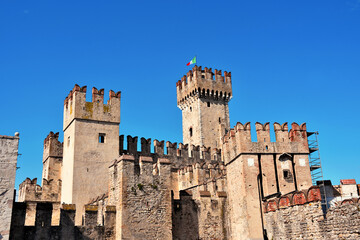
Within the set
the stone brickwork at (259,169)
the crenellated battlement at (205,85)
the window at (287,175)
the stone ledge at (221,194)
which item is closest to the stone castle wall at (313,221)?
the stone brickwork at (259,169)

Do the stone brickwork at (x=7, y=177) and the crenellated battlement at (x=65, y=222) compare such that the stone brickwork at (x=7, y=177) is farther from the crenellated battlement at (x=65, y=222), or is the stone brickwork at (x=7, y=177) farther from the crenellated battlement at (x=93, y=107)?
the crenellated battlement at (x=93, y=107)

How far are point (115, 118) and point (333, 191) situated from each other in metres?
15.3

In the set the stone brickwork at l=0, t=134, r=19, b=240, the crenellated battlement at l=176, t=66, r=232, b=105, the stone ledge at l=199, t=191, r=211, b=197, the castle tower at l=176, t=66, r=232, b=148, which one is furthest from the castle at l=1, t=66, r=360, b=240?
the crenellated battlement at l=176, t=66, r=232, b=105

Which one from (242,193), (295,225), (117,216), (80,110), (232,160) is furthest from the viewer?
(80,110)

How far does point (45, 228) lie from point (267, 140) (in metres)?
12.3

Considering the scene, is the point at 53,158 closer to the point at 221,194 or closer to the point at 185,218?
the point at 185,218

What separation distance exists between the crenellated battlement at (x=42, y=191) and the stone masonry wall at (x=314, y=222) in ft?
56.3

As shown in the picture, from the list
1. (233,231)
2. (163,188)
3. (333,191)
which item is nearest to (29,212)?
(163,188)

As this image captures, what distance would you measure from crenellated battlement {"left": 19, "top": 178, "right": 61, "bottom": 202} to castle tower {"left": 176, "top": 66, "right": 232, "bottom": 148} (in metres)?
19.1

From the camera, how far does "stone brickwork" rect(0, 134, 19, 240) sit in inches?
680

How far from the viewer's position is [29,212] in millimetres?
26484

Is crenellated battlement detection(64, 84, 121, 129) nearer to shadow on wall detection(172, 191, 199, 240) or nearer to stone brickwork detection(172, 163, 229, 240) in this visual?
stone brickwork detection(172, 163, 229, 240)

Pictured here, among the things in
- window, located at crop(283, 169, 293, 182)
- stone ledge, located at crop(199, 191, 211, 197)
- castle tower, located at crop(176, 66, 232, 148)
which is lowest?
stone ledge, located at crop(199, 191, 211, 197)

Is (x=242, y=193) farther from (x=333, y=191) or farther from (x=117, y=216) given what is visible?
(x=117, y=216)
